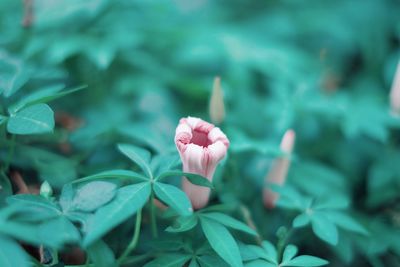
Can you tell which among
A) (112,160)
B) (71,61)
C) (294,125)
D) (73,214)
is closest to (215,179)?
(112,160)

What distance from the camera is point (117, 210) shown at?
0.73 metres

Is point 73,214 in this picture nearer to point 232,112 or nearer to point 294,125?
point 232,112

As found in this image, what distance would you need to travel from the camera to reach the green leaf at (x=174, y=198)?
753 millimetres

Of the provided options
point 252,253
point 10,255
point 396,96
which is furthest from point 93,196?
point 396,96

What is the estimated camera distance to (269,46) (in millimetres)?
1818

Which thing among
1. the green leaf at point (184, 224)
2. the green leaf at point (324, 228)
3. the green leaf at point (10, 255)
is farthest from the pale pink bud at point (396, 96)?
the green leaf at point (10, 255)

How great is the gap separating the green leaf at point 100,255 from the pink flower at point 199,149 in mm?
206

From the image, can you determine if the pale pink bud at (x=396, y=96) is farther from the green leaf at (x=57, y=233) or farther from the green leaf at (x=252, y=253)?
the green leaf at (x=57, y=233)

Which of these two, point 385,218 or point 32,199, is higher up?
point 32,199

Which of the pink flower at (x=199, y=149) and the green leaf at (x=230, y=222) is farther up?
the pink flower at (x=199, y=149)

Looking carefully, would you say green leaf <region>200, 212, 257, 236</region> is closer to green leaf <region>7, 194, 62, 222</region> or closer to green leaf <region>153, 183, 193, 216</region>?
green leaf <region>153, 183, 193, 216</region>

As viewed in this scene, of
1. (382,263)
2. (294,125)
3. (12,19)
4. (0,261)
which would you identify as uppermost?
(12,19)

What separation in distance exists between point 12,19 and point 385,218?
1.29 metres

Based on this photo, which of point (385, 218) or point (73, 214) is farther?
point (385, 218)
